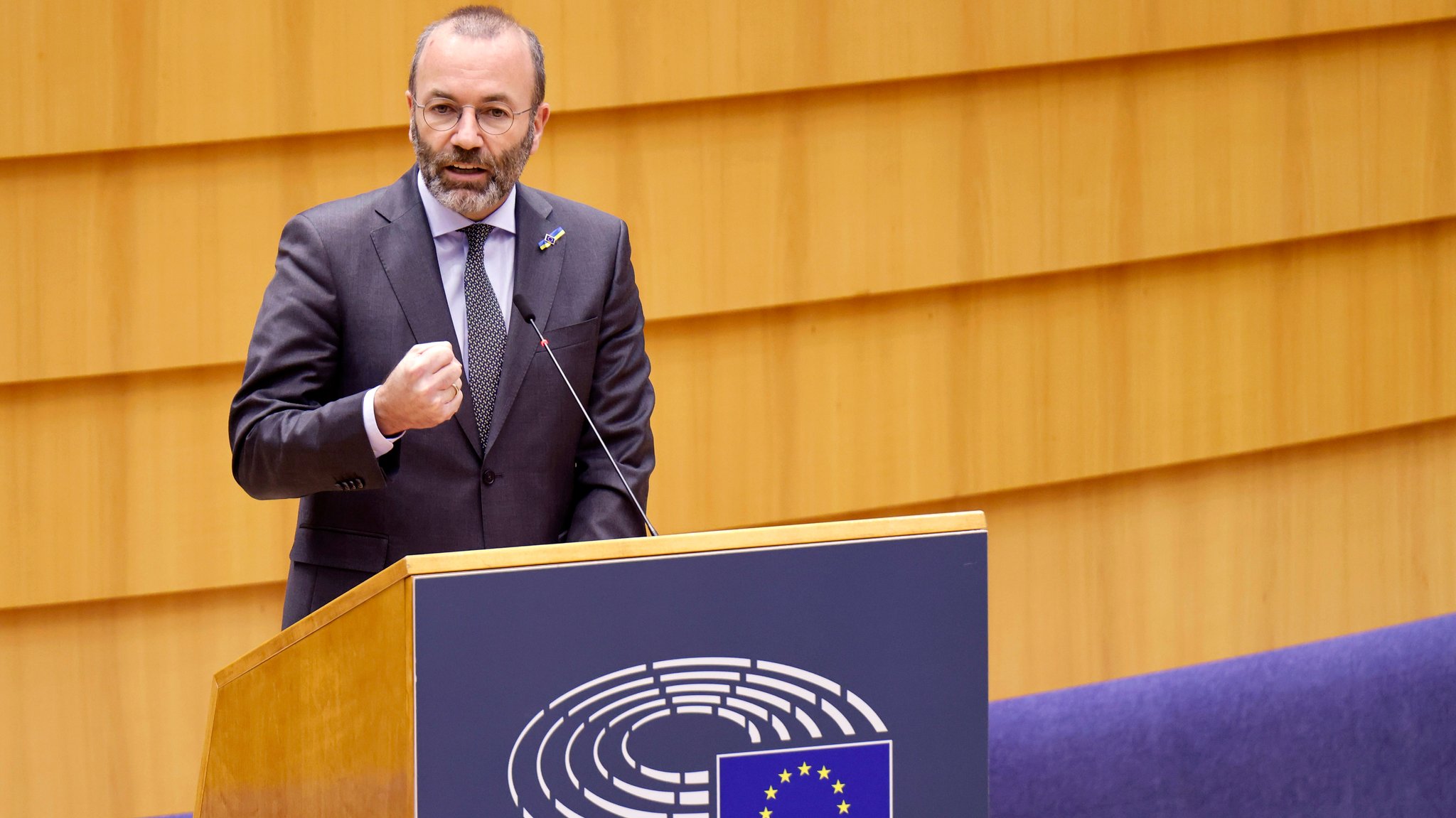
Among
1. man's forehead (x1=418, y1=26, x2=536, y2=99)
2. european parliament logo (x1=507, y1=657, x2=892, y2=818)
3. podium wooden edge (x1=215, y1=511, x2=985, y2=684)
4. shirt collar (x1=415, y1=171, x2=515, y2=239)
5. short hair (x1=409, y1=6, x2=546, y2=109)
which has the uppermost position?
short hair (x1=409, y1=6, x2=546, y2=109)

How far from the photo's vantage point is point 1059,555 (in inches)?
113

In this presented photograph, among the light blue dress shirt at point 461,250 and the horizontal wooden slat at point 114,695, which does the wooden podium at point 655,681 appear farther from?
the horizontal wooden slat at point 114,695

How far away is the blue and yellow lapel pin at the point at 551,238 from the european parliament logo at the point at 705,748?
667mm

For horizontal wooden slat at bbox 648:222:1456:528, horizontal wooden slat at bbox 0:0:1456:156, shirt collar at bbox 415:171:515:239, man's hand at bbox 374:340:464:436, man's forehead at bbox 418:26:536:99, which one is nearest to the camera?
man's hand at bbox 374:340:464:436

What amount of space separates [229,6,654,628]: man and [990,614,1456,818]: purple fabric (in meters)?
1.62

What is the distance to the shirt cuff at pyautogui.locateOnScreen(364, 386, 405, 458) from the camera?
1.49 m

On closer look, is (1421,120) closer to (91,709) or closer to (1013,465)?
(1013,465)

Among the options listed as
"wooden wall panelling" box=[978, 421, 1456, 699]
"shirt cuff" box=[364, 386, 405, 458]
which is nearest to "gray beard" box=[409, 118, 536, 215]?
"shirt cuff" box=[364, 386, 405, 458]

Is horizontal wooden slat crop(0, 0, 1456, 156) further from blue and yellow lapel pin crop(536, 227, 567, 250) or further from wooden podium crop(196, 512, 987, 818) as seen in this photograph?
wooden podium crop(196, 512, 987, 818)

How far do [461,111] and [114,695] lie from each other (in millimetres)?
1322

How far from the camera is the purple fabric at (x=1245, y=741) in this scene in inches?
122

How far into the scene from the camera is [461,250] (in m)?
1.80

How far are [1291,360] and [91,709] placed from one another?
89.7 inches

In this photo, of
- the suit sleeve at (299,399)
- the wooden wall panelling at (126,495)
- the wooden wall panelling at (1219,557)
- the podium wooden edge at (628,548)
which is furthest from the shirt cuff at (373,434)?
the wooden wall panelling at (1219,557)
